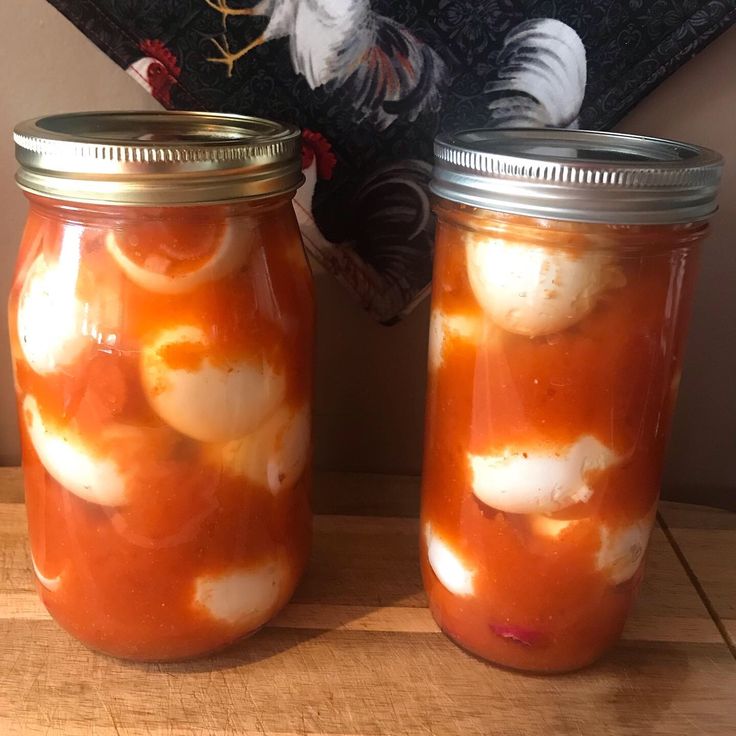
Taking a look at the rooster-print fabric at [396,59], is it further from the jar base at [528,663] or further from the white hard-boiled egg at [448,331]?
the jar base at [528,663]

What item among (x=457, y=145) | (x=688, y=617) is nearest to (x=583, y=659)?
(x=688, y=617)

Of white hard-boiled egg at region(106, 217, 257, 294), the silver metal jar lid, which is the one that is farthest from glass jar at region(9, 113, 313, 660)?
the silver metal jar lid

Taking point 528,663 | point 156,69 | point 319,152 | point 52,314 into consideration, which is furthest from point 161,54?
point 528,663

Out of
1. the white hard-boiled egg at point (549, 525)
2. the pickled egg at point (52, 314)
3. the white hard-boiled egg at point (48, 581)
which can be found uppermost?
the pickled egg at point (52, 314)

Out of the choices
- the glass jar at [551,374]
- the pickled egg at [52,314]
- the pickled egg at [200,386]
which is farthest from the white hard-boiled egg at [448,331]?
the pickled egg at [52,314]

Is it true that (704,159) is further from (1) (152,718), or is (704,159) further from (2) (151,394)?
(1) (152,718)

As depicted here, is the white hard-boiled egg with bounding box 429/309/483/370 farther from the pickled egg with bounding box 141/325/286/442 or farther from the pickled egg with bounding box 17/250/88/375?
the pickled egg with bounding box 17/250/88/375
